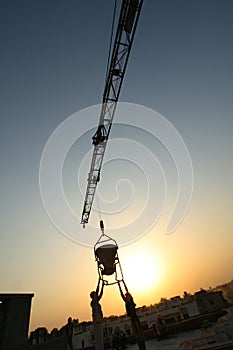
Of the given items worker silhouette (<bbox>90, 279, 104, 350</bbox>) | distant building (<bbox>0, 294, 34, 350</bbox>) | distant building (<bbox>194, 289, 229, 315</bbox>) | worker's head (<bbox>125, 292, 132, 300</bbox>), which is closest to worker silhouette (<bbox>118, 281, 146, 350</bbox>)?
worker's head (<bbox>125, 292, 132, 300</bbox>)

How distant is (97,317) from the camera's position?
7.94 m

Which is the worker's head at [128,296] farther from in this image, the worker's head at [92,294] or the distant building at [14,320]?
the distant building at [14,320]

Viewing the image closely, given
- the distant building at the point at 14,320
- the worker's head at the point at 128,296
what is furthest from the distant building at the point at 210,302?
the distant building at the point at 14,320

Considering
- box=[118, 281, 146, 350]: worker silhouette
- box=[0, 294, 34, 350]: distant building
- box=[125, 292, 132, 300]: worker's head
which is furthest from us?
box=[0, 294, 34, 350]: distant building

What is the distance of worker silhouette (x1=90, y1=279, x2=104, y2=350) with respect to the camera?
7606mm

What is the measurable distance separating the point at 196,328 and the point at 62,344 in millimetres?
9211

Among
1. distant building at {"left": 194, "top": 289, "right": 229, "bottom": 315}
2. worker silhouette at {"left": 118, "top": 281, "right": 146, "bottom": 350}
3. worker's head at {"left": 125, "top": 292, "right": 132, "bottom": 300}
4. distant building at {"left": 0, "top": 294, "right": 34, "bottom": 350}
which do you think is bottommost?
worker silhouette at {"left": 118, "top": 281, "right": 146, "bottom": 350}

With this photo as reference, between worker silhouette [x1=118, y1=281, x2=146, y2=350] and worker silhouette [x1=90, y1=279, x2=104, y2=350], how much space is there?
38.6 inches

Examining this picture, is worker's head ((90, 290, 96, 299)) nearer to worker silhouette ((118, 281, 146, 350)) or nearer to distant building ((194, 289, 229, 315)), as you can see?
worker silhouette ((118, 281, 146, 350))

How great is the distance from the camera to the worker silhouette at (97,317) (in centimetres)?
761

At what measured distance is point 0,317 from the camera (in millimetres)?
10234

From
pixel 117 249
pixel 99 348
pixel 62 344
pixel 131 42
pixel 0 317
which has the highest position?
pixel 131 42

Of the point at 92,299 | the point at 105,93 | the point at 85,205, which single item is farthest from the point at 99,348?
the point at 85,205

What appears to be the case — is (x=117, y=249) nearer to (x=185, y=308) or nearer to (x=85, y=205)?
(x=85, y=205)
